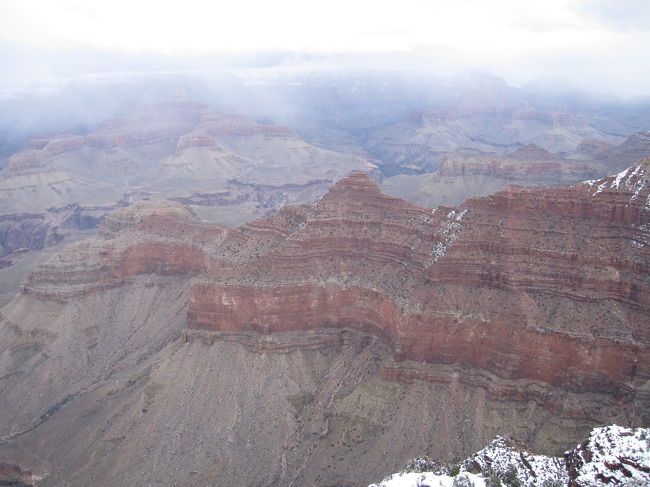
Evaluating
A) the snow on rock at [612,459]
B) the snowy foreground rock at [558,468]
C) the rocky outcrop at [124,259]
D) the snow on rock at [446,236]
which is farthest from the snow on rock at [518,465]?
the rocky outcrop at [124,259]

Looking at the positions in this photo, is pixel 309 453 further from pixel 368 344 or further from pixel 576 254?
pixel 576 254

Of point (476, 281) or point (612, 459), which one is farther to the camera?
point (476, 281)

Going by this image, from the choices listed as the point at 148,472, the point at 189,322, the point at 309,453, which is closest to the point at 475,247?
the point at 309,453

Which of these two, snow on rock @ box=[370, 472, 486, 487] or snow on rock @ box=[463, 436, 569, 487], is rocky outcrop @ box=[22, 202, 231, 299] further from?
snow on rock @ box=[463, 436, 569, 487]

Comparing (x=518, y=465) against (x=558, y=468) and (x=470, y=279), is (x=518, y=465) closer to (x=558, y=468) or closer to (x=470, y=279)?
(x=558, y=468)

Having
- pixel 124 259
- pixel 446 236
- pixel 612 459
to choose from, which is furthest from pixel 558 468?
pixel 124 259
